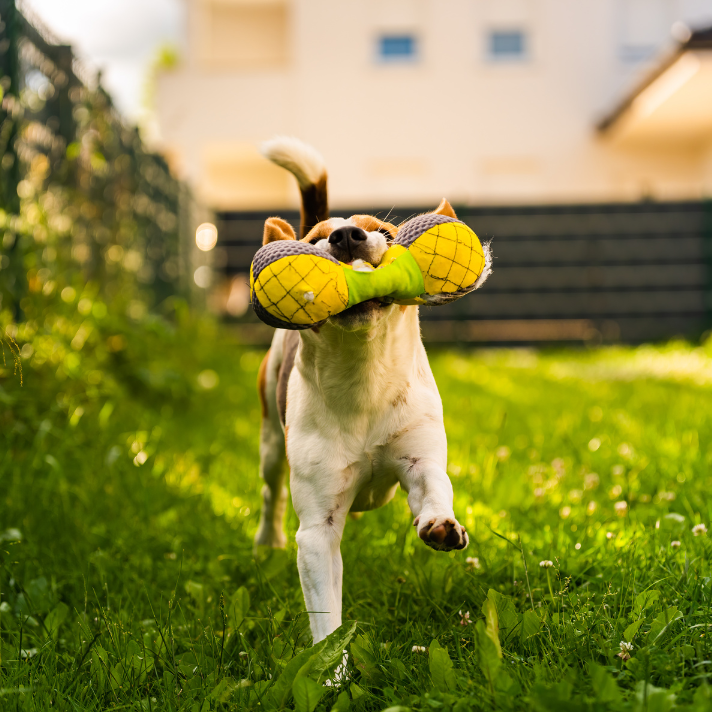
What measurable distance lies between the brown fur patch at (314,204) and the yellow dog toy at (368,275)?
2.79 feet

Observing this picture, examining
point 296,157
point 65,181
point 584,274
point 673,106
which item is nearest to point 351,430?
point 296,157

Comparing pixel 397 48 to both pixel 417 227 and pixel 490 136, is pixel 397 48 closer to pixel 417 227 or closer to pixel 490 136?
pixel 490 136

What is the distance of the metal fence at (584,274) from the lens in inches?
428

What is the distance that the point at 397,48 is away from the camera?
52.4 ft

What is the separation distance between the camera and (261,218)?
36.6 feet

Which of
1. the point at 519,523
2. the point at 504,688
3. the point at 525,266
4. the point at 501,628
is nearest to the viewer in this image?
the point at 504,688

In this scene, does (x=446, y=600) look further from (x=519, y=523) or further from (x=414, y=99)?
(x=414, y=99)

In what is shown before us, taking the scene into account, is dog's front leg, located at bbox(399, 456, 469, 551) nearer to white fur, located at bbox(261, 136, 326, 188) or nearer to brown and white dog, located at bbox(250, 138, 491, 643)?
brown and white dog, located at bbox(250, 138, 491, 643)

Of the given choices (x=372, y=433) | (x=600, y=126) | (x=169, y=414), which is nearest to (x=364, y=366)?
(x=372, y=433)

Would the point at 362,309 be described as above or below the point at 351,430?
above

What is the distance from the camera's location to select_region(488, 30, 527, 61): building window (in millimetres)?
15812

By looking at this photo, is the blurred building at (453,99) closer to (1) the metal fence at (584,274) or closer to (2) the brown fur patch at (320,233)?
(1) the metal fence at (584,274)

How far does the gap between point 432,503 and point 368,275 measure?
21.8 inches

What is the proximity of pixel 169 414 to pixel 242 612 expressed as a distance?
303cm
